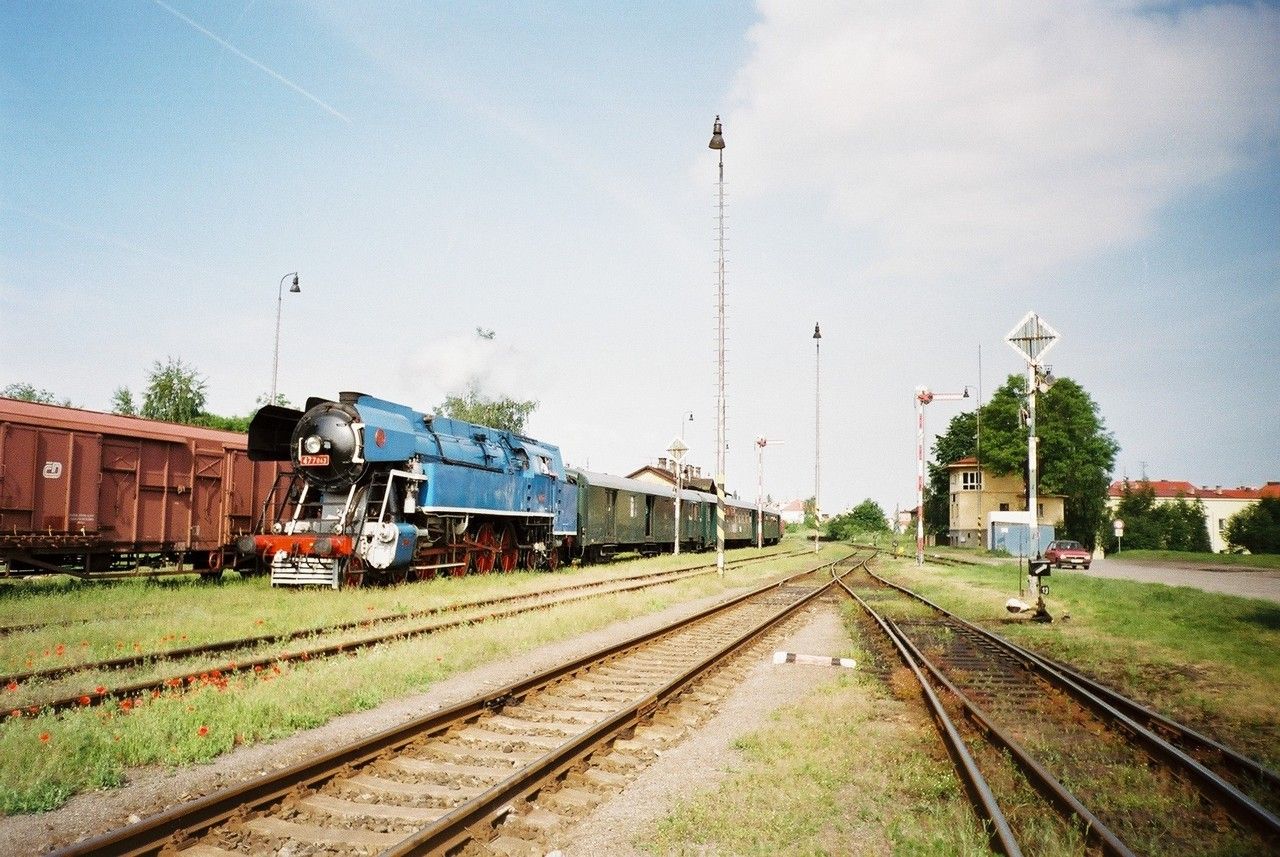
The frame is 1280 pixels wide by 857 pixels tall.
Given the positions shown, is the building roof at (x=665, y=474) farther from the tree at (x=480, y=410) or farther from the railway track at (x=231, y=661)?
the railway track at (x=231, y=661)

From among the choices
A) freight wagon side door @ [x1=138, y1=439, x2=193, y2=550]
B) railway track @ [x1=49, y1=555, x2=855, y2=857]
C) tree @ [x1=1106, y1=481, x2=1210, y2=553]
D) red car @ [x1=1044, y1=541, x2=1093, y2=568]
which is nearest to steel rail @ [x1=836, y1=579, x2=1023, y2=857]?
railway track @ [x1=49, y1=555, x2=855, y2=857]

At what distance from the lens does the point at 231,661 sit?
8.41 metres

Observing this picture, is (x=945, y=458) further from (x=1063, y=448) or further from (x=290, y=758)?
(x=290, y=758)

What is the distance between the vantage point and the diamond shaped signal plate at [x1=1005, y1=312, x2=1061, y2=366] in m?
15.0

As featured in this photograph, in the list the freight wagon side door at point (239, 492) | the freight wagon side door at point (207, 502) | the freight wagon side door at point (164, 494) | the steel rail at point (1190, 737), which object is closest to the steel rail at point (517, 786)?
the steel rail at point (1190, 737)

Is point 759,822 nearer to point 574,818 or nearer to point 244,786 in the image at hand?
point 574,818

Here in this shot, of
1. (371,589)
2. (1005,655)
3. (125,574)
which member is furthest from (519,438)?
(1005,655)

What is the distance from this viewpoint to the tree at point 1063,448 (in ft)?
182

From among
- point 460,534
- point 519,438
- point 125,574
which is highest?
point 519,438

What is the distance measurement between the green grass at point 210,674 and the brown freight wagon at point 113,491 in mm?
853

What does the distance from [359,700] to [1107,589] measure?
2017 centimetres

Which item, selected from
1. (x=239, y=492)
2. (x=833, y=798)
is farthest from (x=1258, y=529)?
(x=833, y=798)

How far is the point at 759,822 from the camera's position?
485 cm

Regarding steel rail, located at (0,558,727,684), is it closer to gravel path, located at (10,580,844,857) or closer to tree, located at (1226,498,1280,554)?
gravel path, located at (10,580,844,857)
